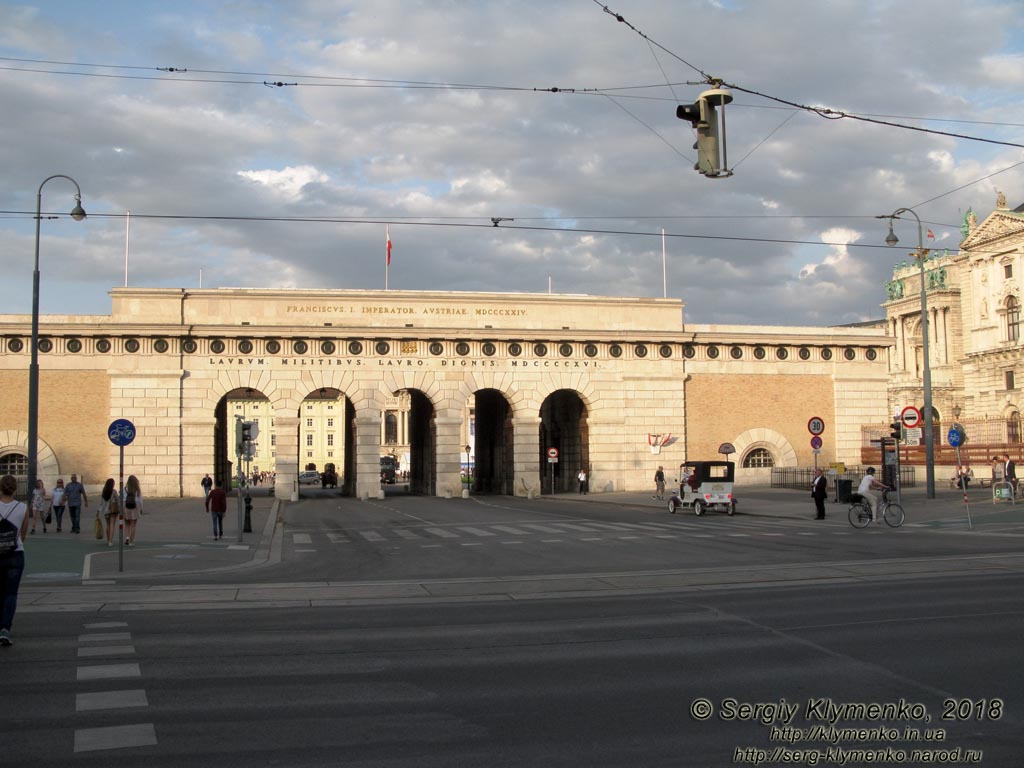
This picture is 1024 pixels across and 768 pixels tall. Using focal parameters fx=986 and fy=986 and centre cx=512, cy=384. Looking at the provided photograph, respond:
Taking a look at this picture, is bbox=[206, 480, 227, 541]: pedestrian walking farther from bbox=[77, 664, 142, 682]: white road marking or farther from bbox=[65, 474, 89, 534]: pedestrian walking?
bbox=[77, 664, 142, 682]: white road marking

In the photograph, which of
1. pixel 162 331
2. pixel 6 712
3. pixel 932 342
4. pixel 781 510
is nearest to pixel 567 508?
pixel 781 510

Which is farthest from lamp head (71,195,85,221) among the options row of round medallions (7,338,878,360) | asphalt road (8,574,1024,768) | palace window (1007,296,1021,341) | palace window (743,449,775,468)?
palace window (1007,296,1021,341)

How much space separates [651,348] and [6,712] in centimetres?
5436

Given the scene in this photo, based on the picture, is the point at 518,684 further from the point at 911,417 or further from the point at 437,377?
the point at 437,377

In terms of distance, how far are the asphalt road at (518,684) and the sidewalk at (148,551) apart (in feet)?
19.9

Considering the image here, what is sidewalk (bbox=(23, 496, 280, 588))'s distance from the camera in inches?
782

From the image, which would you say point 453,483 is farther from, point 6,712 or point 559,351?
point 6,712

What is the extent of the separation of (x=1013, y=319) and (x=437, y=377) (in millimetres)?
52965

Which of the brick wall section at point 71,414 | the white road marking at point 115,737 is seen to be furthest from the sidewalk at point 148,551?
the brick wall section at point 71,414

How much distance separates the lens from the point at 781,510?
38.6 m

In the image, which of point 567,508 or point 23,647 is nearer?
point 23,647

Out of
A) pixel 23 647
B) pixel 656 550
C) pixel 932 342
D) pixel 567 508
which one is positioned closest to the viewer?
pixel 23 647

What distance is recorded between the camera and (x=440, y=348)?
58.5 meters

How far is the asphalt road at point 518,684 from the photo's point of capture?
7.24 m
